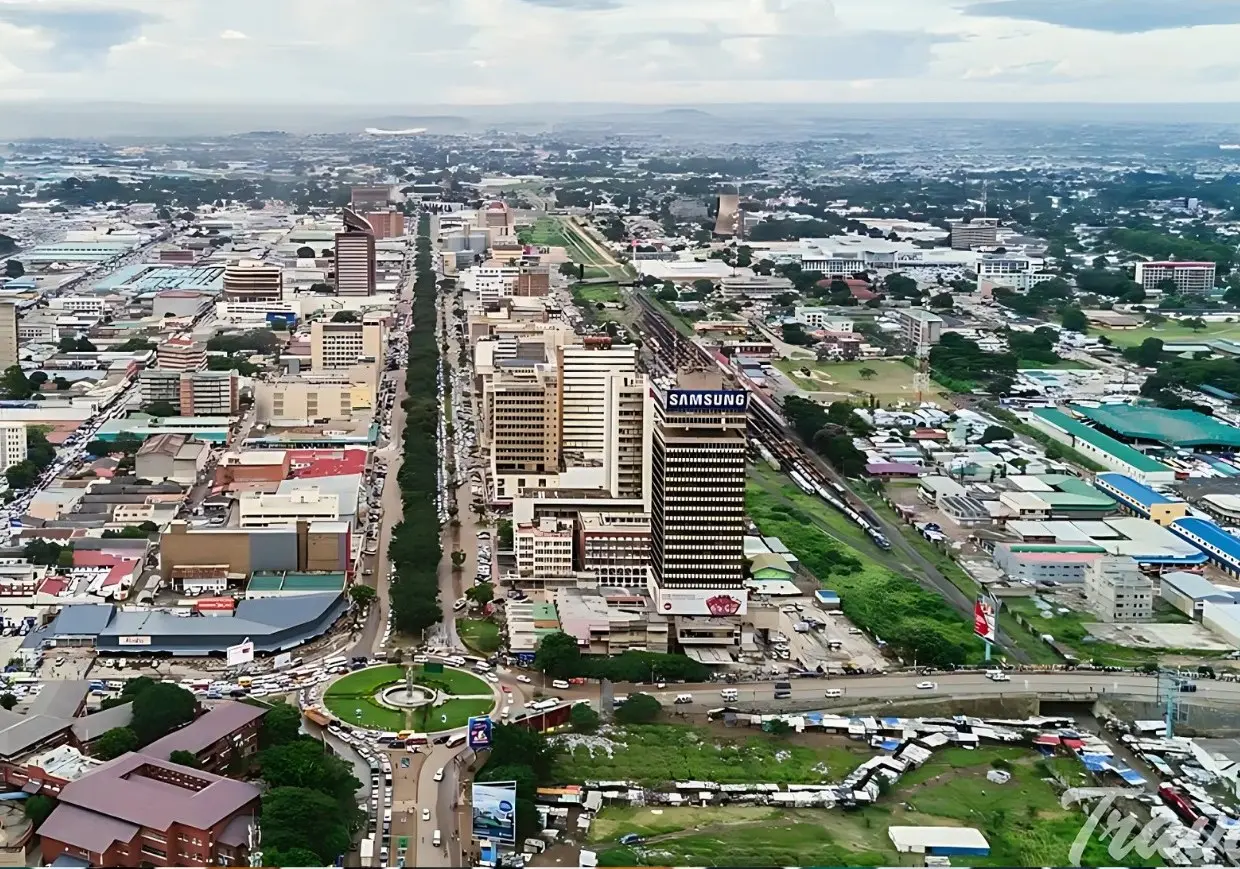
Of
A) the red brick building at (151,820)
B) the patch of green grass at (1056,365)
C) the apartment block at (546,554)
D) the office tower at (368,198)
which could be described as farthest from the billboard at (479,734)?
the office tower at (368,198)

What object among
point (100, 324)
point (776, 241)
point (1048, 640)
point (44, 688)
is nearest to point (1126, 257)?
point (776, 241)

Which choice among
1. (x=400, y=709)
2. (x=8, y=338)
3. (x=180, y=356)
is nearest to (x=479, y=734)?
(x=400, y=709)

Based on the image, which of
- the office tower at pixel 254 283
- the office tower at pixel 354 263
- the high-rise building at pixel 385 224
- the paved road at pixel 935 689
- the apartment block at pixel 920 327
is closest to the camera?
the paved road at pixel 935 689

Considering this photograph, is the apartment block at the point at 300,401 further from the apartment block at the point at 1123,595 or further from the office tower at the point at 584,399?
the apartment block at the point at 1123,595

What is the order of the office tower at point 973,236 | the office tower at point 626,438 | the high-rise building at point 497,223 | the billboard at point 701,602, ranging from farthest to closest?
the office tower at point 973,236 → the high-rise building at point 497,223 → the office tower at point 626,438 → the billboard at point 701,602

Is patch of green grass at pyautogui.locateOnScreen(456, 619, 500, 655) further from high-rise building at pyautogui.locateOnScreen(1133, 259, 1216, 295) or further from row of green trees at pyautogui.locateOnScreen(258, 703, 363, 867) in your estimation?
high-rise building at pyautogui.locateOnScreen(1133, 259, 1216, 295)

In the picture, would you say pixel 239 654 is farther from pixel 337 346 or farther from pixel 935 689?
pixel 337 346

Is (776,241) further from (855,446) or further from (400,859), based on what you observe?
(400,859)
